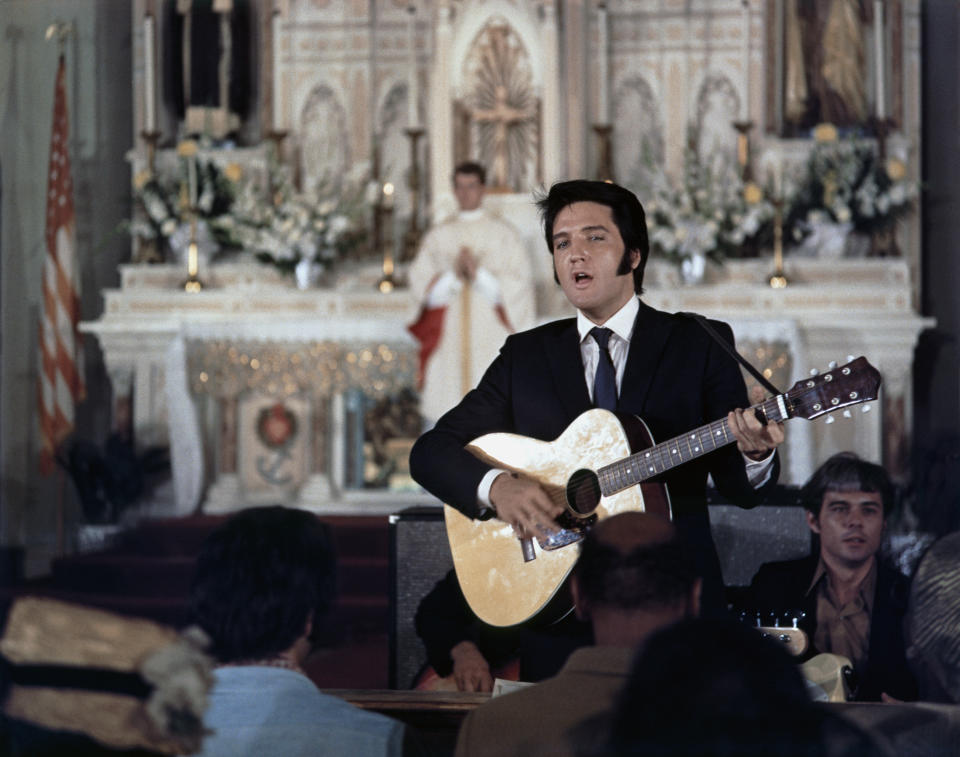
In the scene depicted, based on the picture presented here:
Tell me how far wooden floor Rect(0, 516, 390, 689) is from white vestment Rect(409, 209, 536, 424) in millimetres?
929

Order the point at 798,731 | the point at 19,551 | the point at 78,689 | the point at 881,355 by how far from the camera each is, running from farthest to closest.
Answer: the point at 19,551 → the point at 881,355 → the point at 78,689 → the point at 798,731

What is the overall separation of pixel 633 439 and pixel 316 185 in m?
5.79

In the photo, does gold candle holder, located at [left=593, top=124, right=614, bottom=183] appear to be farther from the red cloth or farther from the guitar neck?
the guitar neck

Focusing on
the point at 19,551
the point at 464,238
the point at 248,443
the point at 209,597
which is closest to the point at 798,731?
the point at 209,597

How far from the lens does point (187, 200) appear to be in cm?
786

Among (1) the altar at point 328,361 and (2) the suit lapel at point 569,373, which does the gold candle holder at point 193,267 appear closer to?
(1) the altar at point 328,361

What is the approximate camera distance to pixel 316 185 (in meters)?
7.98

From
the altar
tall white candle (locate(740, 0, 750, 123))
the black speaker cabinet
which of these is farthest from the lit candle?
the black speaker cabinet

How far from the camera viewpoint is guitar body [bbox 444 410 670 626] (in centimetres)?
254

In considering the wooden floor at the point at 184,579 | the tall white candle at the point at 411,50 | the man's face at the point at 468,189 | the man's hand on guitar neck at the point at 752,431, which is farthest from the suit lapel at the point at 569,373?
the tall white candle at the point at 411,50

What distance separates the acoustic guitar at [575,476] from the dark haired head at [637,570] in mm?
622

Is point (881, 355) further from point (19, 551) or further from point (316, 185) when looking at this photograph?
point (19, 551)

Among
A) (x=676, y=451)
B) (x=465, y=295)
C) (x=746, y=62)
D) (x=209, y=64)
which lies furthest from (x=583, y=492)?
(x=209, y=64)

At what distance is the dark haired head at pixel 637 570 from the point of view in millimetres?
1779
